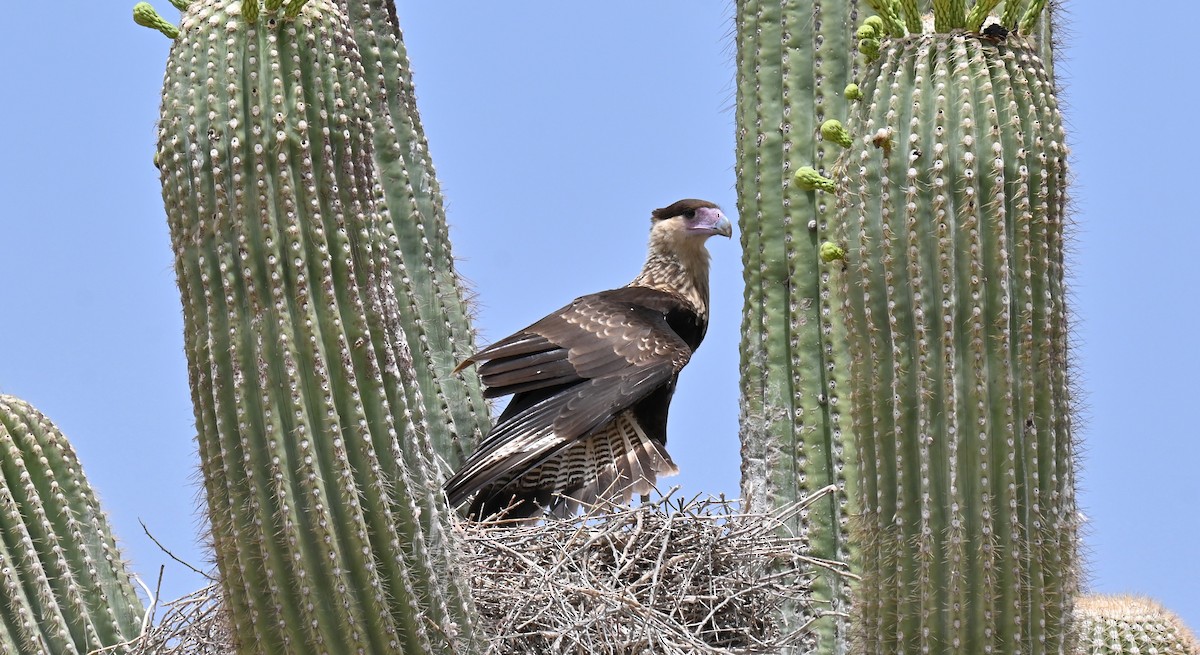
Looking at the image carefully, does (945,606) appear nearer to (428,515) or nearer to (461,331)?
(428,515)

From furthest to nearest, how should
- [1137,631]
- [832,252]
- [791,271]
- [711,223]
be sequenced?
[711,223]
[1137,631]
[791,271]
[832,252]

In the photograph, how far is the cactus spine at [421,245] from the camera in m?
6.95

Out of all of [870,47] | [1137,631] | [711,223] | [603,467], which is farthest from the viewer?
[711,223]

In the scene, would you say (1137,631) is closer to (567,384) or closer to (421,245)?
(567,384)

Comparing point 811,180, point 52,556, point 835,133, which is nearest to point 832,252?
point 811,180

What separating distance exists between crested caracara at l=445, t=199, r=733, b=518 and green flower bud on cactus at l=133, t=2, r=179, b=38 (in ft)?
7.81

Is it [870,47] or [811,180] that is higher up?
[870,47]

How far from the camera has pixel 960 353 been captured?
14.4 ft

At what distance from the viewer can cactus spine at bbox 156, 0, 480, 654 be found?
14.7 feet

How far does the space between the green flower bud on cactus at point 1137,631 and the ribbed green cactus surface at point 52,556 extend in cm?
363

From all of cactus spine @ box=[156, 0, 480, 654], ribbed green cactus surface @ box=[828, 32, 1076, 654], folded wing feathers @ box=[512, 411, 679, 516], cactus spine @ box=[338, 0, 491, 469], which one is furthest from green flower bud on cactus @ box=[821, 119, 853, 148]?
folded wing feathers @ box=[512, 411, 679, 516]

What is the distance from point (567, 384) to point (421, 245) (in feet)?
3.06

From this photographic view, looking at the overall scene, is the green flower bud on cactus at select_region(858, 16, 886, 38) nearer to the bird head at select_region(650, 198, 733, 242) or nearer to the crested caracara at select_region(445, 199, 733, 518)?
the crested caracara at select_region(445, 199, 733, 518)

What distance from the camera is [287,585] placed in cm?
451
